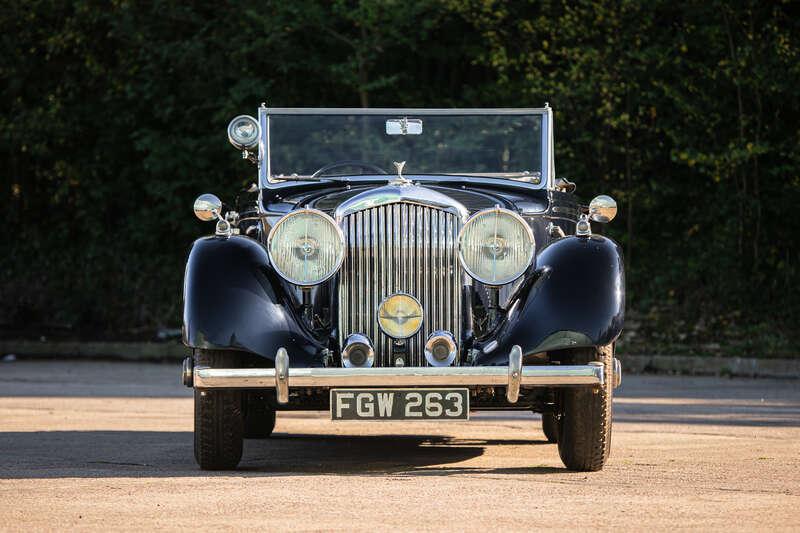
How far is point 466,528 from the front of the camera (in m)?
4.58

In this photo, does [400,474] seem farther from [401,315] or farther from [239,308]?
[239,308]

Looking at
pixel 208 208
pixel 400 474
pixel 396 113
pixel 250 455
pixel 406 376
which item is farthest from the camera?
pixel 396 113

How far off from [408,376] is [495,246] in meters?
0.82

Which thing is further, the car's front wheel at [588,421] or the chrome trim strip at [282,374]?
the car's front wheel at [588,421]

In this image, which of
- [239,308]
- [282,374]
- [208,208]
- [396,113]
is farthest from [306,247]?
[396,113]

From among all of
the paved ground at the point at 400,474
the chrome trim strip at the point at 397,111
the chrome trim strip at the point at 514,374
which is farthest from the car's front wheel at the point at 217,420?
the chrome trim strip at the point at 397,111

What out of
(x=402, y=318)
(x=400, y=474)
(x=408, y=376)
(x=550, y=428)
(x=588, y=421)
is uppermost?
(x=402, y=318)

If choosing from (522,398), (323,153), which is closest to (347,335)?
(522,398)

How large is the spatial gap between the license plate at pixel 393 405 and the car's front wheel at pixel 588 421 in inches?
24.3

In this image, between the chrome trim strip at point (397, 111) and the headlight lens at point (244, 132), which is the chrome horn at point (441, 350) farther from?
the chrome trim strip at point (397, 111)

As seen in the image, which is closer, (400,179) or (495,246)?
(495,246)

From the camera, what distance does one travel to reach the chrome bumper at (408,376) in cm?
580

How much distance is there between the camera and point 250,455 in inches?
286

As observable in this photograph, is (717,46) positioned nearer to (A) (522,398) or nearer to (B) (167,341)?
(B) (167,341)
